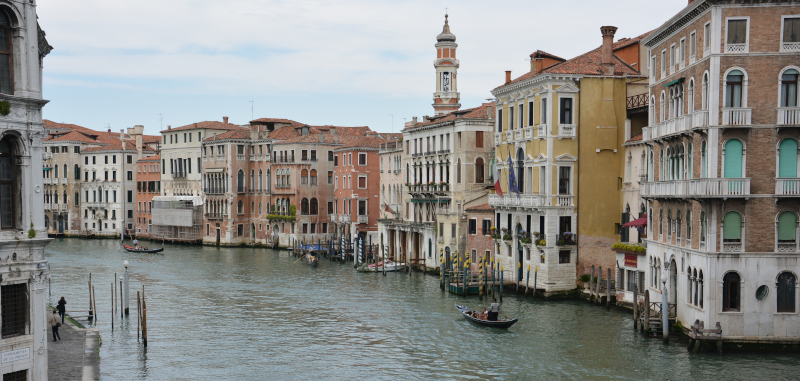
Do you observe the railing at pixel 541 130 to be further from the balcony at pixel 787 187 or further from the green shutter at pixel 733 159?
the balcony at pixel 787 187

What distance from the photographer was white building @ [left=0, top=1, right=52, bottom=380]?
13.5m

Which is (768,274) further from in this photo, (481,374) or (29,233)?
(29,233)

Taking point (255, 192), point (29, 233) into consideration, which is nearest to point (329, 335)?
point (29, 233)

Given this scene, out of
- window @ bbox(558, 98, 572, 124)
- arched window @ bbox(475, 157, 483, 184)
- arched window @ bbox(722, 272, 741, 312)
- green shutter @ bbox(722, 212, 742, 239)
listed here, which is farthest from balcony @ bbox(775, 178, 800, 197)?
arched window @ bbox(475, 157, 483, 184)

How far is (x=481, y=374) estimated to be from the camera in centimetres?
2203

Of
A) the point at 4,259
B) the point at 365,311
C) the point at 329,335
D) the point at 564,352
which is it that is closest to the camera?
the point at 4,259

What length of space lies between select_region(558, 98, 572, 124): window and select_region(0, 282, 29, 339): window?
23672 millimetres

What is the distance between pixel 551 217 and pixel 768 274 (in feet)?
41.2

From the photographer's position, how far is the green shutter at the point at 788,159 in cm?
2181

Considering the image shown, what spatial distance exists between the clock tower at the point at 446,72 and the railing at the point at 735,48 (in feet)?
128

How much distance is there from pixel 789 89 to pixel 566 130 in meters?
12.2

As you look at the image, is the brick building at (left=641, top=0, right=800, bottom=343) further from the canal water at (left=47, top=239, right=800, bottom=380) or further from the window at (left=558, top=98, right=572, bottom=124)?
the window at (left=558, top=98, right=572, bottom=124)

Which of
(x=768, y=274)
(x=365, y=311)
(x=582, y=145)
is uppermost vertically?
(x=582, y=145)

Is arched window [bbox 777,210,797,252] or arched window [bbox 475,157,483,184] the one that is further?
arched window [bbox 475,157,483,184]
